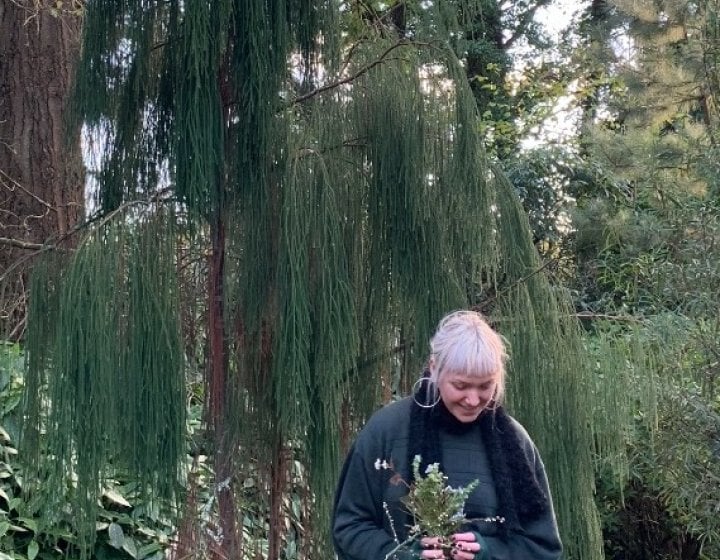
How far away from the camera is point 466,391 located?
1791 mm

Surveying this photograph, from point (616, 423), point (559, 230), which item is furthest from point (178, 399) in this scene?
point (559, 230)

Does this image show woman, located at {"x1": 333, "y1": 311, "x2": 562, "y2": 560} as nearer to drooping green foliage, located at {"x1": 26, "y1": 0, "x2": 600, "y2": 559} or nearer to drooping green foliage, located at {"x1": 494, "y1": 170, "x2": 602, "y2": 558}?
drooping green foliage, located at {"x1": 26, "y1": 0, "x2": 600, "y2": 559}

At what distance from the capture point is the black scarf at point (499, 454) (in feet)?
5.93

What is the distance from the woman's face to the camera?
1.78 meters

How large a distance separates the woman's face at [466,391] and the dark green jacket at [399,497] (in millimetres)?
61

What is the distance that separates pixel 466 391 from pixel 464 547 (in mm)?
297

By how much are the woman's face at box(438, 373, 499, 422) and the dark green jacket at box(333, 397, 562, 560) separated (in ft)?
0.20

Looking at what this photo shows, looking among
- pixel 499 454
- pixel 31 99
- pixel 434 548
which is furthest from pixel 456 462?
pixel 31 99

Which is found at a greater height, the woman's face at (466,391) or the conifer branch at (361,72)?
the conifer branch at (361,72)

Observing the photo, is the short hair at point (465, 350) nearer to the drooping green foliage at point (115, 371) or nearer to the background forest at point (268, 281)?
the background forest at point (268, 281)

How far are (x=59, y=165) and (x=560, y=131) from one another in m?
3.74

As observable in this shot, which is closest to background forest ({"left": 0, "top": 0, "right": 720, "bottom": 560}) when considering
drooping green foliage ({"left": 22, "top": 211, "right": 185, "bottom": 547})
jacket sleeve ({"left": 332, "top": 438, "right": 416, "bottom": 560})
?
drooping green foliage ({"left": 22, "top": 211, "right": 185, "bottom": 547})

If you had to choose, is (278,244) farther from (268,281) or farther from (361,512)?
(361,512)

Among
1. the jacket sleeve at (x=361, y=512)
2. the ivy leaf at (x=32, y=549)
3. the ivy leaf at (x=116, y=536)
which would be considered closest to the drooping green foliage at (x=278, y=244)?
the jacket sleeve at (x=361, y=512)
